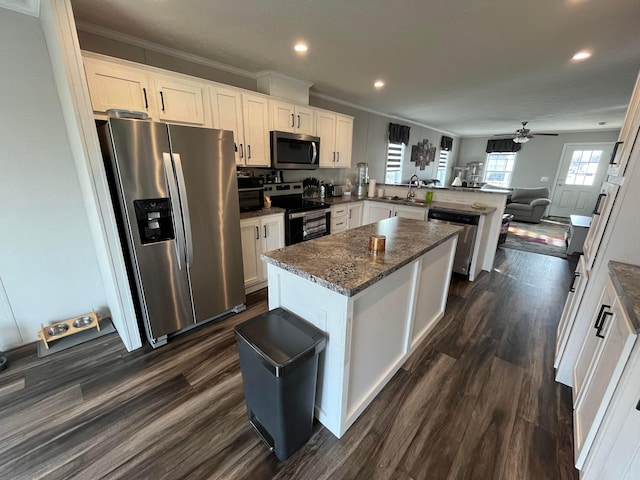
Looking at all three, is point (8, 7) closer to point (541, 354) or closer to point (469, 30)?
point (469, 30)

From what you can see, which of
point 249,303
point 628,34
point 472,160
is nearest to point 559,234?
point 472,160

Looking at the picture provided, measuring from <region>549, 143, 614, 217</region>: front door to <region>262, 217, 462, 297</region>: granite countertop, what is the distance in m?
8.38

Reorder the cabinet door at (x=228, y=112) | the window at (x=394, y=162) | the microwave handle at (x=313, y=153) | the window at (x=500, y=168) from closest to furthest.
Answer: the cabinet door at (x=228, y=112) < the microwave handle at (x=313, y=153) < the window at (x=394, y=162) < the window at (x=500, y=168)

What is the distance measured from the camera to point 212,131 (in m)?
2.06

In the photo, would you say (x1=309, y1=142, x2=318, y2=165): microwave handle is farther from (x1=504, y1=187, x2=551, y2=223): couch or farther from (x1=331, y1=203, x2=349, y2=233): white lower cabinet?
(x1=504, y1=187, x2=551, y2=223): couch

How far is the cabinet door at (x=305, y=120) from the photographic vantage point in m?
3.42

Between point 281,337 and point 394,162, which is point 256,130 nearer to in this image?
point 281,337

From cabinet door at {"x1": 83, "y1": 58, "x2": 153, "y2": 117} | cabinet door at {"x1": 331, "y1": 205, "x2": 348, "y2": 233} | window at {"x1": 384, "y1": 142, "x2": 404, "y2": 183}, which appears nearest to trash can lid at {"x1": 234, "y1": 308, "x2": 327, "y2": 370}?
cabinet door at {"x1": 83, "y1": 58, "x2": 153, "y2": 117}

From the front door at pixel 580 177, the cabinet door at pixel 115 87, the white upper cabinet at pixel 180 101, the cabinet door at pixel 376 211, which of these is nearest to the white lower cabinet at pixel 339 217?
the cabinet door at pixel 376 211

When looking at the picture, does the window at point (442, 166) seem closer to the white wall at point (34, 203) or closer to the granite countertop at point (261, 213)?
the granite countertop at point (261, 213)

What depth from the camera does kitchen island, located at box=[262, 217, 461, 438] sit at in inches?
49.5

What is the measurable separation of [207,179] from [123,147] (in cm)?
56

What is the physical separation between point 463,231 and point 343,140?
7.62 ft

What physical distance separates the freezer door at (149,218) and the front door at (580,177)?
1020cm
